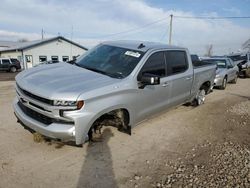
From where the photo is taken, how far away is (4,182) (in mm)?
3449

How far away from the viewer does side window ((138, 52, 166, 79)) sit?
4.96 m

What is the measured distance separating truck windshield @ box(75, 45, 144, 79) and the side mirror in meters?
0.28

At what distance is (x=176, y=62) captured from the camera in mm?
6074

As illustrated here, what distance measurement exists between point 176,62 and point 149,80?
178 centimetres

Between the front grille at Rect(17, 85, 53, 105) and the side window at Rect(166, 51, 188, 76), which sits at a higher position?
the side window at Rect(166, 51, 188, 76)

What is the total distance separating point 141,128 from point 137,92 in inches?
54.0

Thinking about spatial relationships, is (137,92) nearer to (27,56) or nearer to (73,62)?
(73,62)

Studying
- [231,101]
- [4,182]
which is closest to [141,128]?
[4,182]

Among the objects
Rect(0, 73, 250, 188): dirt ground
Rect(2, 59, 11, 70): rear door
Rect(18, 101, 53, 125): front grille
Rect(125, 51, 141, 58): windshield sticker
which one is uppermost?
Rect(125, 51, 141, 58): windshield sticker

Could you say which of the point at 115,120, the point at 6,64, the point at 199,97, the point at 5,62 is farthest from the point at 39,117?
the point at 5,62

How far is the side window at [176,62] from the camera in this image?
5.75m

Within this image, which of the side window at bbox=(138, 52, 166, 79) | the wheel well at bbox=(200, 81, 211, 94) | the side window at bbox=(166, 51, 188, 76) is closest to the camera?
the side window at bbox=(138, 52, 166, 79)

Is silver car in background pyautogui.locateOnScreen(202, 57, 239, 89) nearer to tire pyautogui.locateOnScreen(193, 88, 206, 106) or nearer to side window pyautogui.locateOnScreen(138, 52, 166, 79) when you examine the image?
tire pyautogui.locateOnScreen(193, 88, 206, 106)

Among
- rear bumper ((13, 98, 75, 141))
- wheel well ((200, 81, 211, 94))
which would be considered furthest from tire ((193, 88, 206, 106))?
rear bumper ((13, 98, 75, 141))
